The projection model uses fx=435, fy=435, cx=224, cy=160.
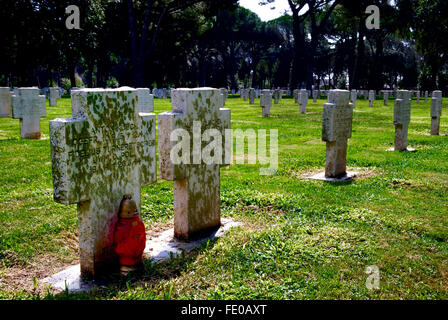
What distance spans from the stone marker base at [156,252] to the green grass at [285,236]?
0.14m

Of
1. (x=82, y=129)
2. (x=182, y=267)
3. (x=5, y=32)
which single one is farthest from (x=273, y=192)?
(x=5, y=32)

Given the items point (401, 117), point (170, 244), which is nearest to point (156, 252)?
point (170, 244)

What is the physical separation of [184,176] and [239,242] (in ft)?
2.84

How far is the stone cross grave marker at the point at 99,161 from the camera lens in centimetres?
328

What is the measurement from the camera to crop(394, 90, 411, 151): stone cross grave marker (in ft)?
32.5

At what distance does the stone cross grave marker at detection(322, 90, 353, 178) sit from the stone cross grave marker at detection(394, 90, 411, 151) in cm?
286

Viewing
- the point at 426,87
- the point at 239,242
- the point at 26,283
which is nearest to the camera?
the point at 26,283

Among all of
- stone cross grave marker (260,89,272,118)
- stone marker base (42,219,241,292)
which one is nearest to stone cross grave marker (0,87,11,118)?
stone cross grave marker (260,89,272,118)

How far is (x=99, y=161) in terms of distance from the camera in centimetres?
350

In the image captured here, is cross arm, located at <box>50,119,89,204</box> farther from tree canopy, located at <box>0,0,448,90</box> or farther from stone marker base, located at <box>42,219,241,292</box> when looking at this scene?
tree canopy, located at <box>0,0,448,90</box>

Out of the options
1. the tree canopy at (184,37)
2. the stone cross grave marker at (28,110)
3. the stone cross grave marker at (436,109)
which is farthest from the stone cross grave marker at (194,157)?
the tree canopy at (184,37)

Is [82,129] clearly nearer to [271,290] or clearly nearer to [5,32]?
[271,290]

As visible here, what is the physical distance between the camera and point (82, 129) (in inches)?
131

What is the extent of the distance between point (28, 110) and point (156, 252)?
831 cm
